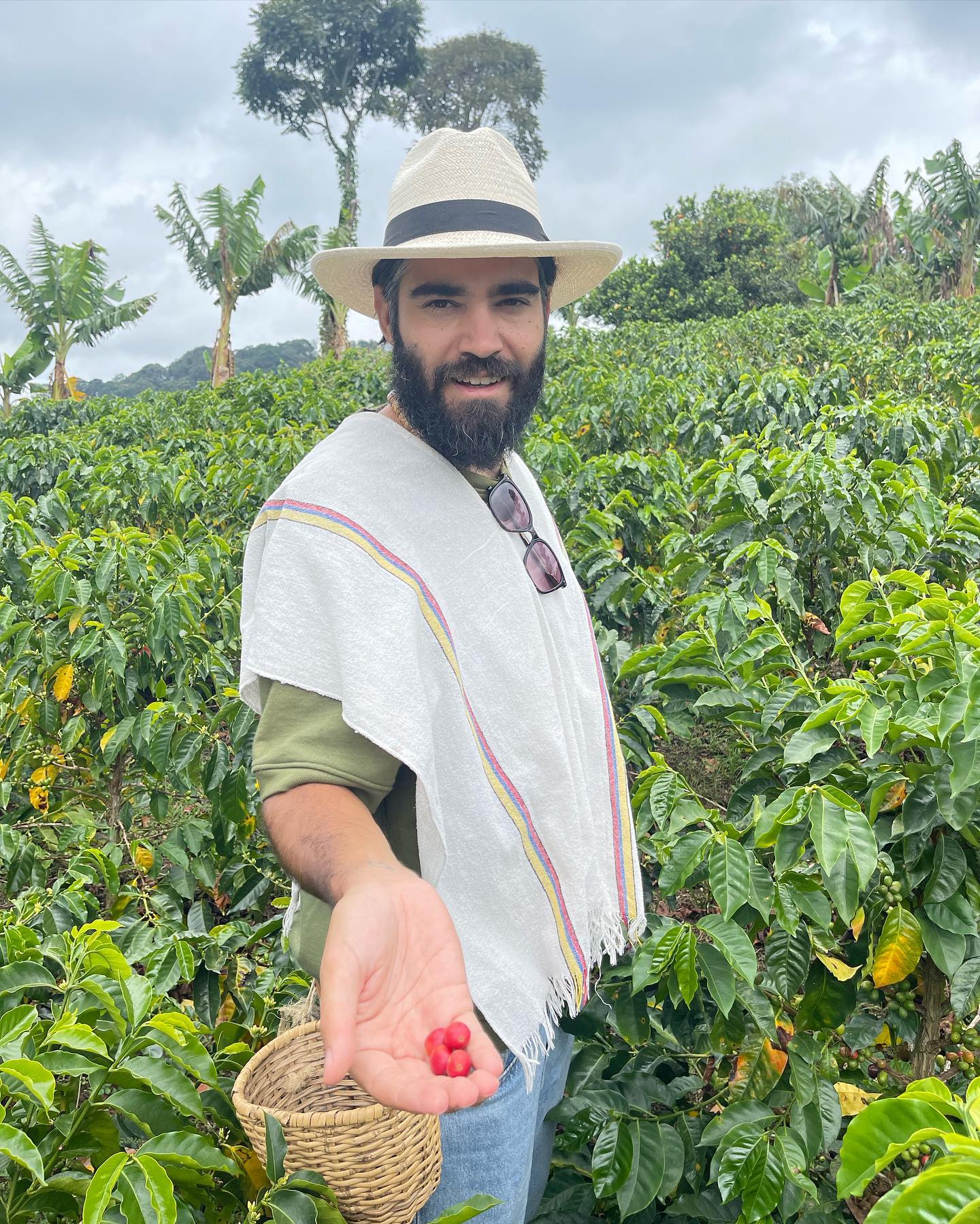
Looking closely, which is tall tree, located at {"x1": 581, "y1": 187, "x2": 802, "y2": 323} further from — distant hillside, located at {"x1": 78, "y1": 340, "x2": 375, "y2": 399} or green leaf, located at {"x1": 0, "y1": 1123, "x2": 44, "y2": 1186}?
distant hillside, located at {"x1": 78, "y1": 340, "x2": 375, "y2": 399}

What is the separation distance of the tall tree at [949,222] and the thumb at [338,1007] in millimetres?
21251

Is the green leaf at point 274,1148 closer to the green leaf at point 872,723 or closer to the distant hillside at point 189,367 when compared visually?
the green leaf at point 872,723

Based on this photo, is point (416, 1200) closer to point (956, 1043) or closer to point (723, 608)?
point (956, 1043)

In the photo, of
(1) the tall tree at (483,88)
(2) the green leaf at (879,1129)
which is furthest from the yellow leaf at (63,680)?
(1) the tall tree at (483,88)

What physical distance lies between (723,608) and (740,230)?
63.8ft

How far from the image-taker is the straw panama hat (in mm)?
1557

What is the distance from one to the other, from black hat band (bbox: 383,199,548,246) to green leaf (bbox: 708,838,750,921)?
960 mm

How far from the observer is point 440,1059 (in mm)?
951

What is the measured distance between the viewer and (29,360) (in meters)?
18.5

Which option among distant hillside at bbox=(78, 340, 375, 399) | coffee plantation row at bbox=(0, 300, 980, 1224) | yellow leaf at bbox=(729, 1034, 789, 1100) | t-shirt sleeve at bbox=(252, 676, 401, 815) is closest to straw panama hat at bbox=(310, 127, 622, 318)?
t-shirt sleeve at bbox=(252, 676, 401, 815)

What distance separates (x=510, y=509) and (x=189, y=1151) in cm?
98

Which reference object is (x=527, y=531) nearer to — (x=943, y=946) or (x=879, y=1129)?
(x=943, y=946)

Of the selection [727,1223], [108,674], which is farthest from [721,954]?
[108,674]

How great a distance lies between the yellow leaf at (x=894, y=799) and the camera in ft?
5.68
